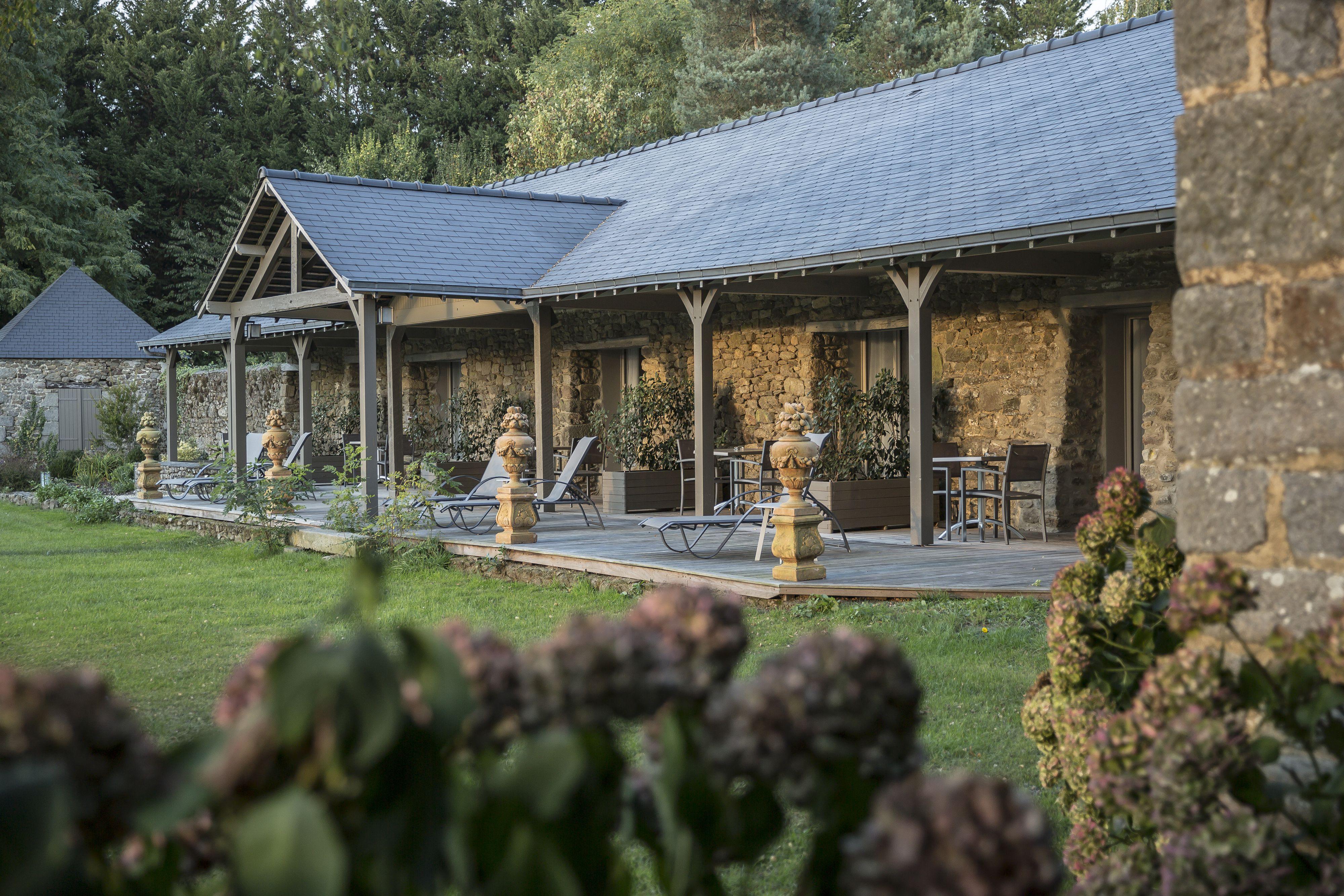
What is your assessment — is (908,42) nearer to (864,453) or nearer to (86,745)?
(864,453)

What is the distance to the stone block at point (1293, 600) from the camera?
6.40ft

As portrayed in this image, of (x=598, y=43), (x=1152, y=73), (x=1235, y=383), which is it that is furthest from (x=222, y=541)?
A: (x=598, y=43)

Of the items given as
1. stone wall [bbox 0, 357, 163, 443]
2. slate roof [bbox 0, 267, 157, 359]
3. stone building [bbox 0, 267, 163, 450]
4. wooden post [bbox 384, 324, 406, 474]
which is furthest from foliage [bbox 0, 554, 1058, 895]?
slate roof [bbox 0, 267, 157, 359]

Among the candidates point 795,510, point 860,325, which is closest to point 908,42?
point 860,325

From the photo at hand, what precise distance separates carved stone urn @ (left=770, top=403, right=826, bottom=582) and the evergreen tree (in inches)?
923

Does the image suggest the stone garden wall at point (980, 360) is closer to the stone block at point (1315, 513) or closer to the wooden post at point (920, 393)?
the wooden post at point (920, 393)

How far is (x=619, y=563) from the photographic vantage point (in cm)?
807

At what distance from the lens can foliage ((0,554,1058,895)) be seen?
0.88 meters

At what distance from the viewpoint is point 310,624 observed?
18.5 feet

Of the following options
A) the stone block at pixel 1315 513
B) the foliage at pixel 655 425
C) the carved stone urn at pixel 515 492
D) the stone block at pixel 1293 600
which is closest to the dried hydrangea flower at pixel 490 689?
the stone block at pixel 1293 600

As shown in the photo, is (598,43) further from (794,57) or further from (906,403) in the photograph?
(906,403)

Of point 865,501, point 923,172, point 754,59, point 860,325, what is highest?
point 754,59

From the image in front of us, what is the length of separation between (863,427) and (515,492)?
11.2ft

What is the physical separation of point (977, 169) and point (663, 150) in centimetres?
623
